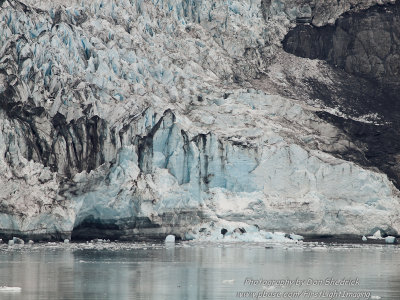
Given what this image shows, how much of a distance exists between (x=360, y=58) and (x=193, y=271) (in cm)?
3439

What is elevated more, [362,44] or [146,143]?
[362,44]

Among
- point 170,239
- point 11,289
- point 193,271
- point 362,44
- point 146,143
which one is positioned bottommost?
point 11,289

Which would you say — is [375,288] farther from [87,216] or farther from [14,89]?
[14,89]

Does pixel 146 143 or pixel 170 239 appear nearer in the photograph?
pixel 170 239

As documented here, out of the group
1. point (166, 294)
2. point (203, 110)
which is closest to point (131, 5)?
point (203, 110)

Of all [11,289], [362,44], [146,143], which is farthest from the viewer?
[362,44]

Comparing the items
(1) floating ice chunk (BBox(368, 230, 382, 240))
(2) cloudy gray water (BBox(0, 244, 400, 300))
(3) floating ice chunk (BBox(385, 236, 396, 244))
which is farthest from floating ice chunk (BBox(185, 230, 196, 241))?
(3) floating ice chunk (BBox(385, 236, 396, 244))

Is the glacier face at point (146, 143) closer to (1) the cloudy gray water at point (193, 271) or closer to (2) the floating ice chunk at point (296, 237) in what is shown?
(2) the floating ice chunk at point (296, 237)

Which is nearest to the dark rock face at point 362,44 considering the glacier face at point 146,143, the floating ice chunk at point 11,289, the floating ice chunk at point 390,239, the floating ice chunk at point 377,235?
the glacier face at point 146,143

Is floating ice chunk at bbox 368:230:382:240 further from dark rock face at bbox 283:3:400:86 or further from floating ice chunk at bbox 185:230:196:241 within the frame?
dark rock face at bbox 283:3:400:86

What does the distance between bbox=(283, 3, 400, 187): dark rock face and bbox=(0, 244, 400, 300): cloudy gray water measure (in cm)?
1708

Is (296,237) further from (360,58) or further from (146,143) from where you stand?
(360,58)

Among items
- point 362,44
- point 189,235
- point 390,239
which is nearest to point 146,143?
point 189,235

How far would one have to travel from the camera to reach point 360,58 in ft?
219
